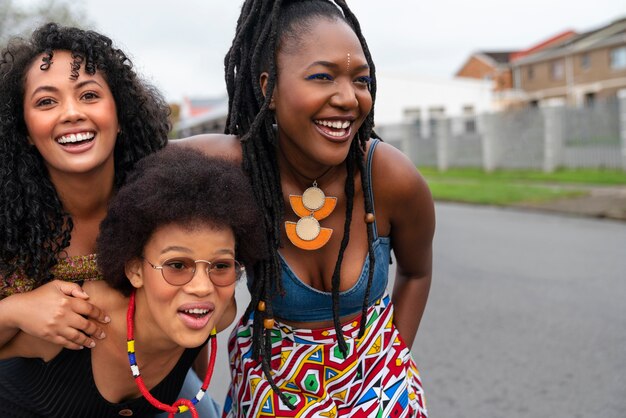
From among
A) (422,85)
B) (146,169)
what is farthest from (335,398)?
(422,85)

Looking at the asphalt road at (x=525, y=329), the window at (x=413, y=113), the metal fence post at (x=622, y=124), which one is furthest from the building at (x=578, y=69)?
the asphalt road at (x=525, y=329)

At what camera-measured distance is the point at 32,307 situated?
84.7 inches

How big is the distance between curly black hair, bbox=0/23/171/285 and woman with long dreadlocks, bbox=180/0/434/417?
40 cm

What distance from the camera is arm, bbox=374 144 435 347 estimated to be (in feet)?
8.64

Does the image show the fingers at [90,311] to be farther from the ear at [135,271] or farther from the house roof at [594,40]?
the house roof at [594,40]

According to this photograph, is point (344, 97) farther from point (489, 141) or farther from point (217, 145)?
point (489, 141)

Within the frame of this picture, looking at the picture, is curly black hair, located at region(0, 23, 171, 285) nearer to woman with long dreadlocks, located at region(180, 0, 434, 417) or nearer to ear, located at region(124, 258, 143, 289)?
ear, located at region(124, 258, 143, 289)

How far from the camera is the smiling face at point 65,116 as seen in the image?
7.41 ft

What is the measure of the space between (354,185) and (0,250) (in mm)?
1166

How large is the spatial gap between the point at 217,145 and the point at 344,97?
19.4 inches

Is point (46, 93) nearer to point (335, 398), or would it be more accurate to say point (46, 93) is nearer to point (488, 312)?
point (335, 398)

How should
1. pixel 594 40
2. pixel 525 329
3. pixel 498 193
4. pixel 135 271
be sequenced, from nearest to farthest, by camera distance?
pixel 135 271 < pixel 525 329 < pixel 498 193 < pixel 594 40

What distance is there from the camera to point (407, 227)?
272cm

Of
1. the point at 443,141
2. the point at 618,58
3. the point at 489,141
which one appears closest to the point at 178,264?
the point at 489,141
